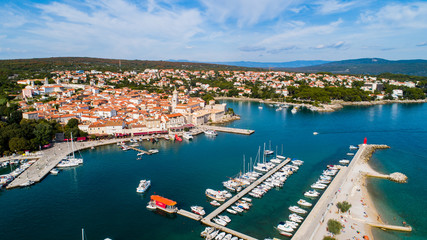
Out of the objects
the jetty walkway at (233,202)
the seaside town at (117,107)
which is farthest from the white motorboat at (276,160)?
the seaside town at (117,107)

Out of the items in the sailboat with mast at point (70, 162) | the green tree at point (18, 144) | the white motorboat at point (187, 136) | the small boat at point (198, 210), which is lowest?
the small boat at point (198, 210)

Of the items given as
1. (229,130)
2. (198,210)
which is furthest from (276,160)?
(229,130)

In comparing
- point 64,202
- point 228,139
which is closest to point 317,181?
point 228,139

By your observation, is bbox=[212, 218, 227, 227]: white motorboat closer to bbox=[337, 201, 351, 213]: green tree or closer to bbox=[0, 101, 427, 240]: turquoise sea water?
bbox=[0, 101, 427, 240]: turquoise sea water

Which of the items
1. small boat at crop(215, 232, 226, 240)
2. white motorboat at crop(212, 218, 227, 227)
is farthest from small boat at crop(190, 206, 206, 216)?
small boat at crop(215, 232, 226, 240)

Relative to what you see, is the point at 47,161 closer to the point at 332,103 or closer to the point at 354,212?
the point at 354,212

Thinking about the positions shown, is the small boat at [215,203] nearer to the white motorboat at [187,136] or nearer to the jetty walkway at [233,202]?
the jetty walkway at [233,202]
